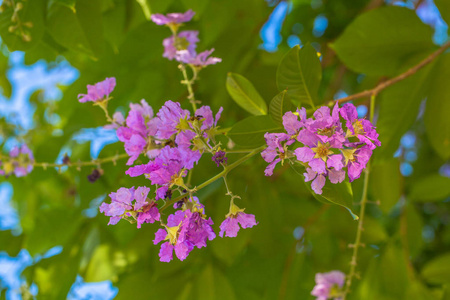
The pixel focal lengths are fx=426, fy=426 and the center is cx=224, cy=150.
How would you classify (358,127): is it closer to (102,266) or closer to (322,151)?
(322,151)

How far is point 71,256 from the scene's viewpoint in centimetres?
162

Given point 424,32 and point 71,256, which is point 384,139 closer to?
point 424,32

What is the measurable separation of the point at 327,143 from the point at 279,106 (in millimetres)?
120

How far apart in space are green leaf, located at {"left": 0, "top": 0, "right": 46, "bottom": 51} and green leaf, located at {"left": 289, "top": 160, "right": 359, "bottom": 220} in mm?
805

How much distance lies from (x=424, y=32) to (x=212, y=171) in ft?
2.64

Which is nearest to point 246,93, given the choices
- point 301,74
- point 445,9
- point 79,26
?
point 301,74

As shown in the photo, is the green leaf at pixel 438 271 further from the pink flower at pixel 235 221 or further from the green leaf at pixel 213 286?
the pink flower at pixel 235 221

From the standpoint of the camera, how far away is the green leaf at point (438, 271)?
5.30 feet

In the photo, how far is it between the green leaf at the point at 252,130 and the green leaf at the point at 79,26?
599 millimetres

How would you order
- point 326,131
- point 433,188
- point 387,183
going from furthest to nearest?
point 433,188, point 387,183, point 326,131

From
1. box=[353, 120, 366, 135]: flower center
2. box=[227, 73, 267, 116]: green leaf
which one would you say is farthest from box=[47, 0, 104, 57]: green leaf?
box=[353, 120, 366, 135]: flower center

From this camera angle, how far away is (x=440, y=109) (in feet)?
4.51

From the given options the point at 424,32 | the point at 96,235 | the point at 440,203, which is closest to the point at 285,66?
the point at 424,32

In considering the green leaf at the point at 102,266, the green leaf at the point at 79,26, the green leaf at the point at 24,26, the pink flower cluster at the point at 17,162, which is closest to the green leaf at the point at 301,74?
the green leaf at the point at 79,26
